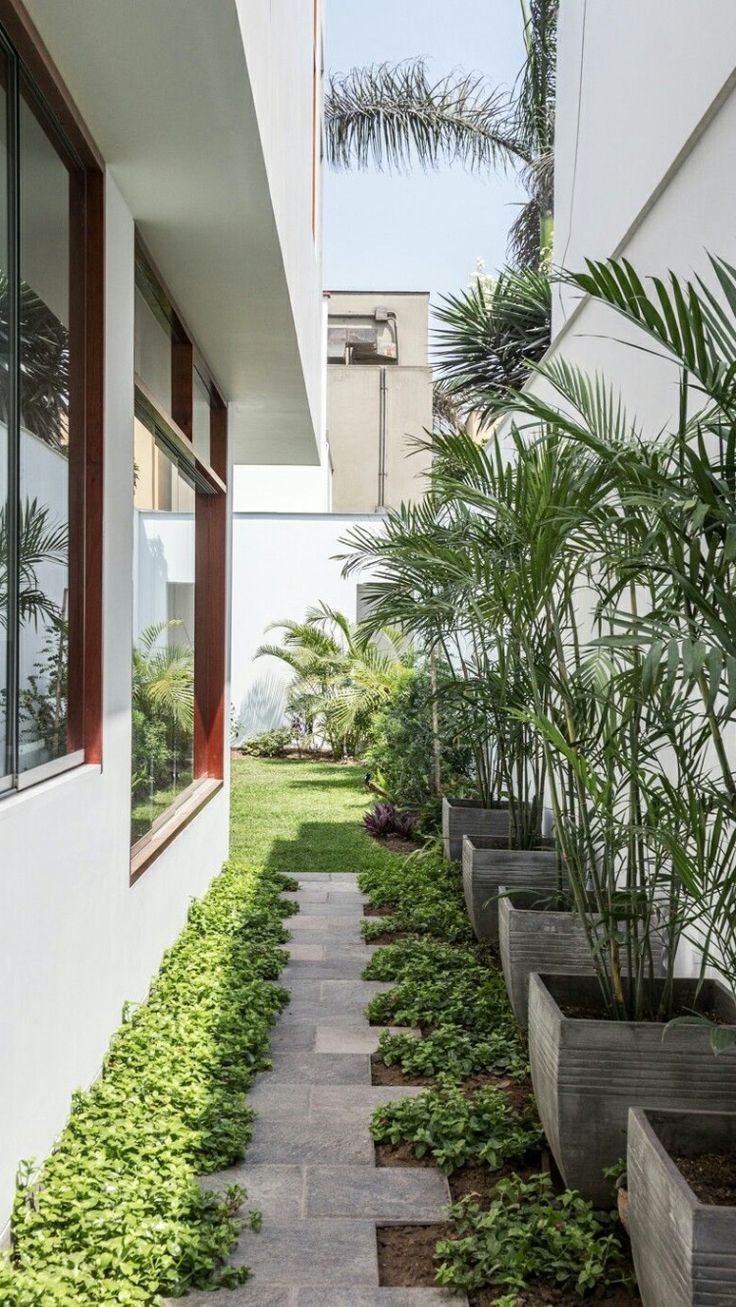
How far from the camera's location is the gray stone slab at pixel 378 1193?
274 centimetres

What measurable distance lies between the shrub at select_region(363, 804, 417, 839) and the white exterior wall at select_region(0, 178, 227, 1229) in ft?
11.6

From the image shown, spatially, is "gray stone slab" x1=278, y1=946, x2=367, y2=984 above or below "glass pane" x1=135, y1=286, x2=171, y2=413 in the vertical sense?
below

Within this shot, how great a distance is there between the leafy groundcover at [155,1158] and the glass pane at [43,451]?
0.99m

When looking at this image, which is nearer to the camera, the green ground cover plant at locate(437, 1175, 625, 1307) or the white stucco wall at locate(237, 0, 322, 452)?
the green ground cover plant at locate(437, 1175, 625, 1307)

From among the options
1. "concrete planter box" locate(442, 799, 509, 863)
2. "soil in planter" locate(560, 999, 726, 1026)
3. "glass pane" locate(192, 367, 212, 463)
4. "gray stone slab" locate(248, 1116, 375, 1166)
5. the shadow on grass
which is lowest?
the shadow on grass

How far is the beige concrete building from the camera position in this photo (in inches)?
851

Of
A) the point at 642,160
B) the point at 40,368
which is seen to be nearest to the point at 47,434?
the point at 40,368

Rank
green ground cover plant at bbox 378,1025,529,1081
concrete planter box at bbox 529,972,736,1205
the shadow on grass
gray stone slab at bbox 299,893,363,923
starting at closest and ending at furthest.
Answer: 1. concrete planter box at bbox 529,972,736,1205
2. green ground cover plant at bbox 378,1025,529,1081
3. gray stone slab at bbox 299,893,363,923
4. the shadow on grass

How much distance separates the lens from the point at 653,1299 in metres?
2.07

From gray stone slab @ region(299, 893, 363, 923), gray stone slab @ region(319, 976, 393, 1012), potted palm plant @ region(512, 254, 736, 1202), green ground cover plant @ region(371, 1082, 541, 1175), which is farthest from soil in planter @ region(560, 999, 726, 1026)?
gray stone slab @ region(299, 893, 363, 923)

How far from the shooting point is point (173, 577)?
514 cm

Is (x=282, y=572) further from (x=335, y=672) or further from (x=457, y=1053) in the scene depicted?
(x=457, y=1053)

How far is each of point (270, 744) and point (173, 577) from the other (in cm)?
761

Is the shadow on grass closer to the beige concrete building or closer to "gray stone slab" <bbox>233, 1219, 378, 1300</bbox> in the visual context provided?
"gray stone slab" <bbox>233, 1219, 378, 1300</bbox>
